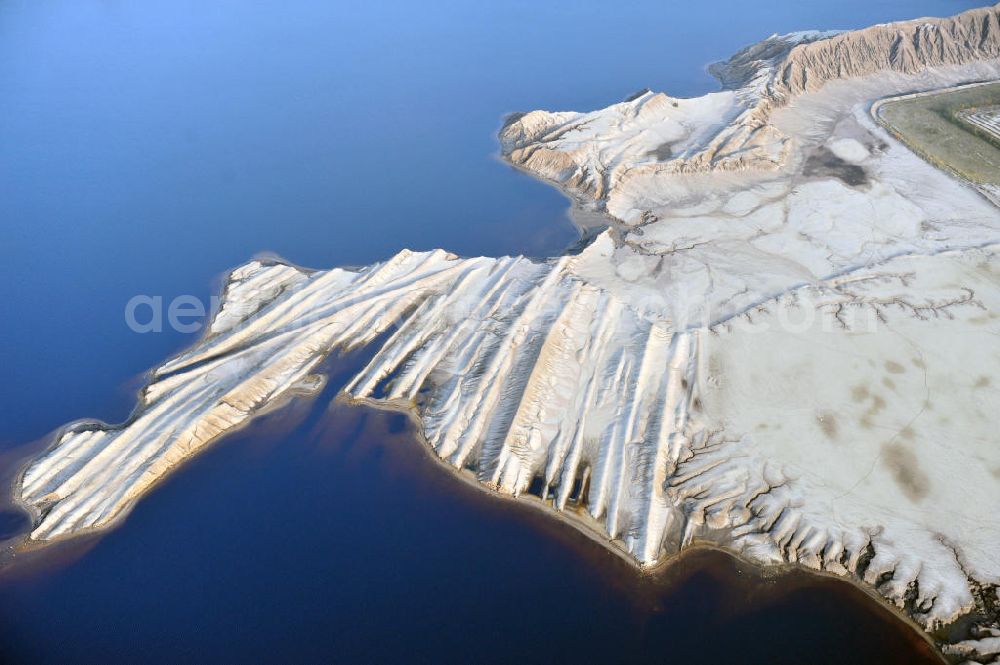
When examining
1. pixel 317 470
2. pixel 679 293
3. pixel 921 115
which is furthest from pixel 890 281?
pixel 317 470

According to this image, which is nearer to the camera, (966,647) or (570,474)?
(966,647)

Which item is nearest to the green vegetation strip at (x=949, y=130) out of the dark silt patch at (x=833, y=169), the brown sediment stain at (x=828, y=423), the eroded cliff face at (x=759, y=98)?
the eroded cliff face at (x=759, y=98)

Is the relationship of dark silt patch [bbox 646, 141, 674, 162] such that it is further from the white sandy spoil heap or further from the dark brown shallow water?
the dark brown shallow water

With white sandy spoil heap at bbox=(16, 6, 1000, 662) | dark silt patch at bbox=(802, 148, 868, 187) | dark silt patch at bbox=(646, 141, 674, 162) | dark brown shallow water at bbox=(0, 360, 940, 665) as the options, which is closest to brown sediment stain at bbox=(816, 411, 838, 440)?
white sandy spoil heap at bbox=(16, 6, 1000, 662)

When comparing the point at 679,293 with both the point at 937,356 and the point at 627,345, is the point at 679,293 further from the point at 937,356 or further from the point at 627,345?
the point at 937,356

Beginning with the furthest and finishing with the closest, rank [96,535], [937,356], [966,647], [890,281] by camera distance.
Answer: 1. [890,281]
2. [937,356]
3. [96,535]
4. [966,647]

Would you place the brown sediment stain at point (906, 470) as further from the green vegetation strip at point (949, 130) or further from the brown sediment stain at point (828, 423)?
the green vegetation strip at point (949, 130)
